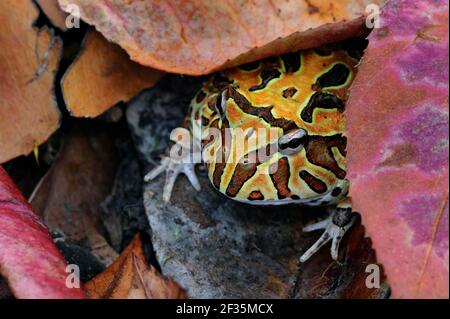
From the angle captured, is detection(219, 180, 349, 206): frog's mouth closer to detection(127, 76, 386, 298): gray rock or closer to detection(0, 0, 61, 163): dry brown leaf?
detection(127, 76, 386, 298): gray rock

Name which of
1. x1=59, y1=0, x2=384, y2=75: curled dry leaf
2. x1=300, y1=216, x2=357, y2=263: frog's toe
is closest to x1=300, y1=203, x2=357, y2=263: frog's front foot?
x1=300, y1=216, x2=357, y2=263: frog's toe

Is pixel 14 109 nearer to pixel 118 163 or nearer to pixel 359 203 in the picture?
pixel 118 163

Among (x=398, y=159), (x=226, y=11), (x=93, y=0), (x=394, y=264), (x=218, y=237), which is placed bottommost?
(x=218, y=237)

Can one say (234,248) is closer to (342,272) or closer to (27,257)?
(342,272)

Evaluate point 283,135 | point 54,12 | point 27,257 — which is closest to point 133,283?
point 27,257

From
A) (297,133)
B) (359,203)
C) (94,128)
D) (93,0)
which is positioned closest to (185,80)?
(94,128)

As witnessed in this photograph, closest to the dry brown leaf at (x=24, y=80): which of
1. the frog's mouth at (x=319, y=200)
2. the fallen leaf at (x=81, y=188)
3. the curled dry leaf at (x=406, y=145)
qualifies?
the fallen leaf at (x=81, y=188)
